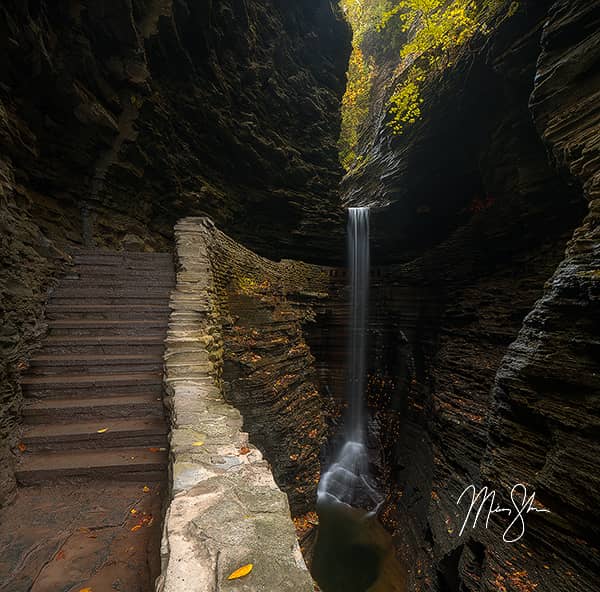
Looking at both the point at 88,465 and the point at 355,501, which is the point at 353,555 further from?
the point at 88,465

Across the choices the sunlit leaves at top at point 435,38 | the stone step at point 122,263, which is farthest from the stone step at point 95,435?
the sunlit leaves at top at point 435,38

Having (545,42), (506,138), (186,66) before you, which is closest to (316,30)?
(186,66)

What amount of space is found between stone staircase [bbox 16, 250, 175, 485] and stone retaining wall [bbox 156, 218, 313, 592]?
1.74 ft

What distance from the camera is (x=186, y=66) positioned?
326 inches

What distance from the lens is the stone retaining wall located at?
1203 mm

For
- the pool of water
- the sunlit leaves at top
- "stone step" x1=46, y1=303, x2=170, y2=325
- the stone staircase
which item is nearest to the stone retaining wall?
the stone staircase

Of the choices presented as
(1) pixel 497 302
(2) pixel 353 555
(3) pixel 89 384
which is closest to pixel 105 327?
(3) pixel 89 384

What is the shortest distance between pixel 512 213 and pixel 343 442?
10743 millimetres

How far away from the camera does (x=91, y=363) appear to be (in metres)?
3.82

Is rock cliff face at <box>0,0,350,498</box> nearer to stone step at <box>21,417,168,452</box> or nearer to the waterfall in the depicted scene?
stone step at <box>21,417,168,452</box>

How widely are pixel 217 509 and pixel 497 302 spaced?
10055 mm

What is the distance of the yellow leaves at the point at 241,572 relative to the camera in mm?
1190

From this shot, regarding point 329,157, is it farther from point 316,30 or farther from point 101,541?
point 101,541

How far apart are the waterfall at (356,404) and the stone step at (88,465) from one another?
910 centimetres
